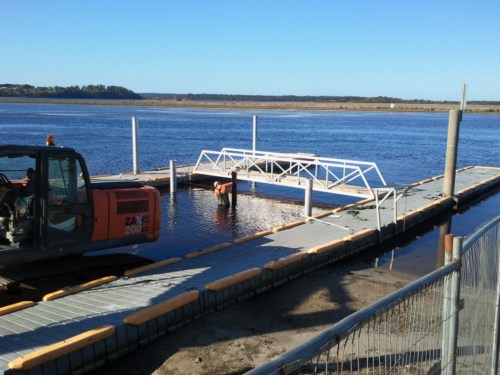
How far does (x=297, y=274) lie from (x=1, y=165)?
662cm

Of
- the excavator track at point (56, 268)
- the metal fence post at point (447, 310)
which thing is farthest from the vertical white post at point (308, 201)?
the metal fence post at point (447, 310)

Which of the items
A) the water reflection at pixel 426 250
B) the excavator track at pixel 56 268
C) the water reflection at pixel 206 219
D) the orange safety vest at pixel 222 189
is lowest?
the water reflection at pixel 426 250

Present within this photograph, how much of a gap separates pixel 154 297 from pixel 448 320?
6.11 meters

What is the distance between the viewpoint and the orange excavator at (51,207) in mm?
8922

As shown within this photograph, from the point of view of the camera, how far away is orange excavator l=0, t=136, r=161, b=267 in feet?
29.3

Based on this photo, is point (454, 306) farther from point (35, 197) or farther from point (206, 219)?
point (206, 219)

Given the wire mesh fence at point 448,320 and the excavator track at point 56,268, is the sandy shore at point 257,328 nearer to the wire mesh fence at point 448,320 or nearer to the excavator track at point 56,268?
the wire mesh fence at point 448,320

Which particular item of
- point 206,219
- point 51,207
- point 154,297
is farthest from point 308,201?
point 51,207

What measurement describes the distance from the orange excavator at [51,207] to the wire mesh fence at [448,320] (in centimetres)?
641

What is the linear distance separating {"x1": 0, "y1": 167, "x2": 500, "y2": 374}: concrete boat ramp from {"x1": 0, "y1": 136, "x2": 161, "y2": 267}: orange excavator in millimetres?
910

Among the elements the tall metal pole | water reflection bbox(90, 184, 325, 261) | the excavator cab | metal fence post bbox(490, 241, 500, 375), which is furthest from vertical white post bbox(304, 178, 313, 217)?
metal fence post bbox(490, 241, 500, 375)

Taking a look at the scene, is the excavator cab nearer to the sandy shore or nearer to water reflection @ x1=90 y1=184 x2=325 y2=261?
the sandy shore

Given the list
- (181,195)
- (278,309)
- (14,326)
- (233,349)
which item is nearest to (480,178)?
(181,195)

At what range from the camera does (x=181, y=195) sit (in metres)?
22.8
